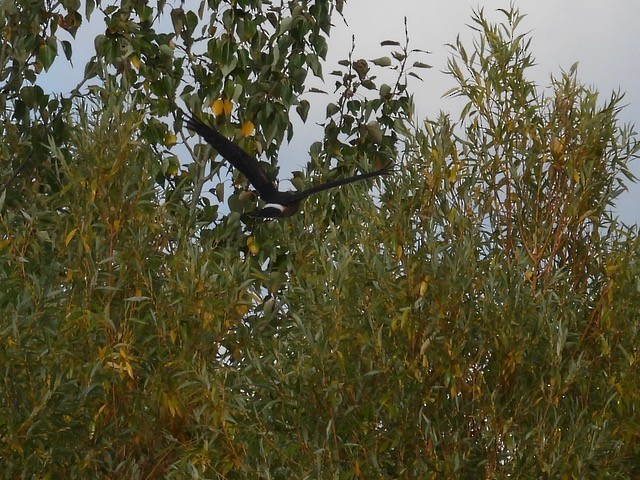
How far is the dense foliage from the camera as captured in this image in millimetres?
8430

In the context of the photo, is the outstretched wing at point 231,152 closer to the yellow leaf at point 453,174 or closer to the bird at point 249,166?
the bird at point 249,166

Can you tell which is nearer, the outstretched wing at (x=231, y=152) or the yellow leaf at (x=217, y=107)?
the outstretched wing at (x=231, y=152)

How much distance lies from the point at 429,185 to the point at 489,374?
1734mm

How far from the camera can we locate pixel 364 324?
857 cm

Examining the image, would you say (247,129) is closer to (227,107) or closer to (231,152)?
(227,107)

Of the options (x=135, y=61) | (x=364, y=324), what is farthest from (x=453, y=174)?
(x=135, y=61)

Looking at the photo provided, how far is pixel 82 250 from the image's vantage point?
9.36 metres

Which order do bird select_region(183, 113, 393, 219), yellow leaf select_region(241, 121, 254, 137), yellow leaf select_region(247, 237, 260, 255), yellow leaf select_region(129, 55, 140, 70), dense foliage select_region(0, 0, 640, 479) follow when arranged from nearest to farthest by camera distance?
dense foliage select_region(0, 0, 640, 479) → bird select_region(183, 113, 393, 219) → yellow leaf select_region(247, 237, 260, 255) → yellow leaf select_region(241, 121, 254, 137) → yellow leaf select_region(129, 55, 140, 70)

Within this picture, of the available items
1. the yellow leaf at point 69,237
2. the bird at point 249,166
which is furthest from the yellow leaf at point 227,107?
the yellow leaf at point 69,237

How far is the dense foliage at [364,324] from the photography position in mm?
8430

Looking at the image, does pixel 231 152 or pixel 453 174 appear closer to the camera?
pixel 453 174

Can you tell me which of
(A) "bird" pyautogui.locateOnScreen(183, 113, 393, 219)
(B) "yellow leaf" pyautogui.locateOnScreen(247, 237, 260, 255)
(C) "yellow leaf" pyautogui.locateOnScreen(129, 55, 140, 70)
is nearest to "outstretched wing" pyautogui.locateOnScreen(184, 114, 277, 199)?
(A) "bird" pyautogui.locateOnScreen(183, 113, 393, 219)

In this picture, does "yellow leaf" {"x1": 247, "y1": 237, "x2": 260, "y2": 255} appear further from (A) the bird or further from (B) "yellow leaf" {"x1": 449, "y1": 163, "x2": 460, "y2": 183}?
(B) "yellow leaf" {"x1": 449, "y1": 163, "x2": 460, "y2": 183}

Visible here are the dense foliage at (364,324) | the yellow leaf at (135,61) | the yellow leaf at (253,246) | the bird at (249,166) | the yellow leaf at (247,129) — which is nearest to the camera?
the dense foliage at (364,324)
